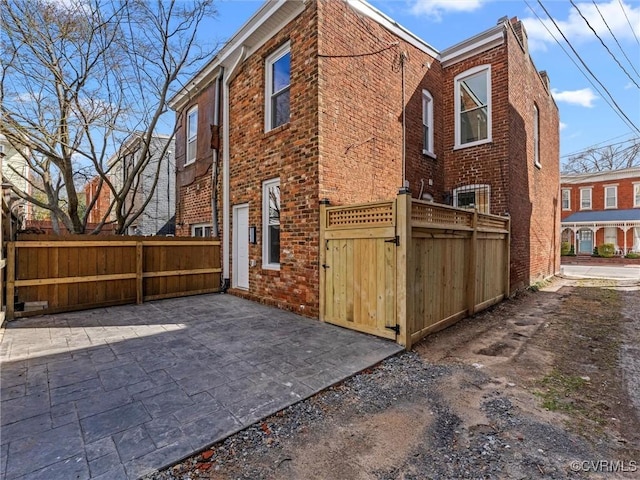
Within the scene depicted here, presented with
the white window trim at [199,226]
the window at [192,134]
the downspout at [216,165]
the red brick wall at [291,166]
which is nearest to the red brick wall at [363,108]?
the red brick wall at [291,166]

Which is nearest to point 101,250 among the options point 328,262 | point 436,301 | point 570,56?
point 328,262

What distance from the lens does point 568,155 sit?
24.2m

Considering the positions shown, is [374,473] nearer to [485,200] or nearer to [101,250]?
[101,250]

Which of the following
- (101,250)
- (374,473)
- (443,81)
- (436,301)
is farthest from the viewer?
(443,81)

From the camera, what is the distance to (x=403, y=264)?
4.25 m

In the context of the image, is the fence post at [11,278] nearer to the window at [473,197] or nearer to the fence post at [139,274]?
the fence post at [139,274]

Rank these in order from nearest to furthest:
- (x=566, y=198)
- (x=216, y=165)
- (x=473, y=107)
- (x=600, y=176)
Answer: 1. (x=216, y=165)
2. (x=473, y=107)
3. (x=600, y=176)
4. (x=566, y=198)

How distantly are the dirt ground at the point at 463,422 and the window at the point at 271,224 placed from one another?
3.43 metres

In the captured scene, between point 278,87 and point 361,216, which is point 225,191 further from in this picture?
point 361,216

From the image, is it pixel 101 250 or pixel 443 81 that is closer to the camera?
pixel 101 250

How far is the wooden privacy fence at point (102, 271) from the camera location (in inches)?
219

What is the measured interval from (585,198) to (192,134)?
2875 cm

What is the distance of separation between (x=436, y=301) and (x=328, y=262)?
179 centimetres

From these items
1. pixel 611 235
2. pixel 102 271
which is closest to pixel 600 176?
pixel 611 235
